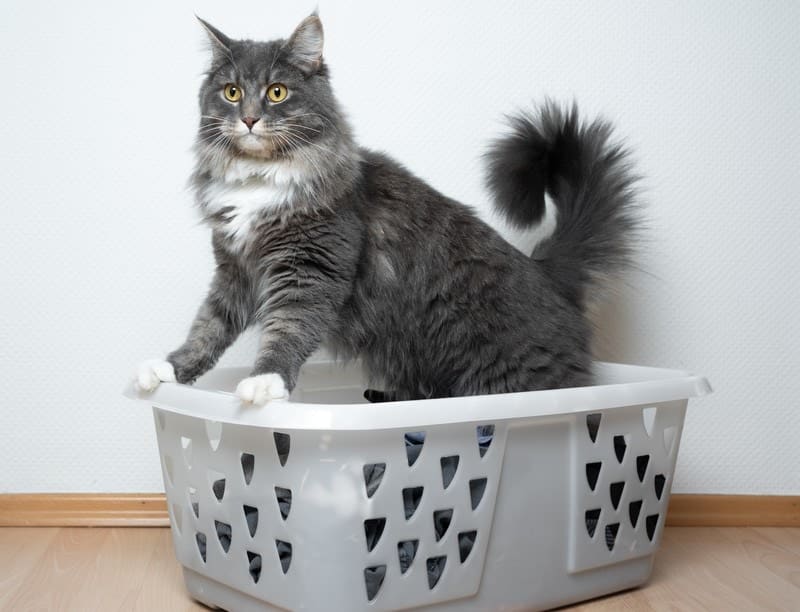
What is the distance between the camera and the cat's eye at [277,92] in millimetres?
1430

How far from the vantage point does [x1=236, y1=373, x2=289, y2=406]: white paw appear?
109 centimetres

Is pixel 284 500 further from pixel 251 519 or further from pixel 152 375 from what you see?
pixel 152 375

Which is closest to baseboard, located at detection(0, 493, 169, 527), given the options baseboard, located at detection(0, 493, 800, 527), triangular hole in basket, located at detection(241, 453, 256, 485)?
baseboard, located at detection(0, 493, 800, 527)

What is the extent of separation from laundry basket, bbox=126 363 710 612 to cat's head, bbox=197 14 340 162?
0.49 metres

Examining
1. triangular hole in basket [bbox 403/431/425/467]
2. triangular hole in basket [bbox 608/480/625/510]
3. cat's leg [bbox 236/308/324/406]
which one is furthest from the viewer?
triangular hole in basket [bbox 608/480/625/510]

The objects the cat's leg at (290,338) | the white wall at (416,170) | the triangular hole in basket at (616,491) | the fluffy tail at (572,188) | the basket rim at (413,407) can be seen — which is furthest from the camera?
the white wall at (416,170)

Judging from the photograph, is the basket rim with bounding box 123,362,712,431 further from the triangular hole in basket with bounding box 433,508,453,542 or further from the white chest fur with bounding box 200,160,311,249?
the white chest fur with bounding box 200,160,311,249

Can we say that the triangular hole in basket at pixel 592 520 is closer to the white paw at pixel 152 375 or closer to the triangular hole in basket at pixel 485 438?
the triangular hole in basket at pixel 485 438

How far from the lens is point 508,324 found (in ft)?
5.01

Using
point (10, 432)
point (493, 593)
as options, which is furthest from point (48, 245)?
point (493, 593)

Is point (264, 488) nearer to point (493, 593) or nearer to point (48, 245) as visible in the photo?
point (493, 593)

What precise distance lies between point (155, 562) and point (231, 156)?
35.6 inches

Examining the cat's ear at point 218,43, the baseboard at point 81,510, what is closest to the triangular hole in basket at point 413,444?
the cat's ear at point 218,43

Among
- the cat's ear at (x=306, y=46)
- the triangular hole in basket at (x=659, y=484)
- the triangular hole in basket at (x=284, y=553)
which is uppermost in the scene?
the cat's ear at (x=306, y=46)
